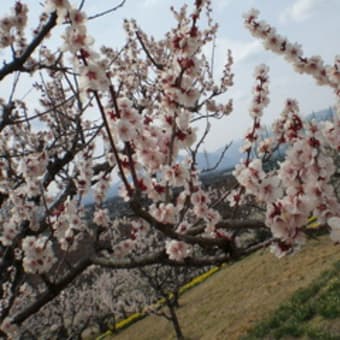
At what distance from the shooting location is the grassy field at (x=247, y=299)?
12.2 metres

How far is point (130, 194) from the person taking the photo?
1938 mm

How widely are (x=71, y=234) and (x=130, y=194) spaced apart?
229cm

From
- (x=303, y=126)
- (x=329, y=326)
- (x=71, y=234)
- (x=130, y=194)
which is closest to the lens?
(x=130, y=194)

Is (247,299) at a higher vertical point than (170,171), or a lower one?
lower

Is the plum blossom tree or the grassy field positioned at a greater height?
the plum blossom tree

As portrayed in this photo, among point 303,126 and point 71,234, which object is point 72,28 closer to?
point 303,126

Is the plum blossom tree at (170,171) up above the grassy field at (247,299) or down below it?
above

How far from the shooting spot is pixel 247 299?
54.1ft

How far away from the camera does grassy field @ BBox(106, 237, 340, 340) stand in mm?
12188

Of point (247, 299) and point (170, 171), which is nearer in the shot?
point (170, 171)

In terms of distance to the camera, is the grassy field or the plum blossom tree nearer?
the plum blossom tree

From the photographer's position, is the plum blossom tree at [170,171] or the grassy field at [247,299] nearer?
the plum blossom tree at [170,171]

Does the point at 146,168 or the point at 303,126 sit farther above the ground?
the point at 146,168

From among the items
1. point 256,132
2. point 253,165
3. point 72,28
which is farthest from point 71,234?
point 72,28
